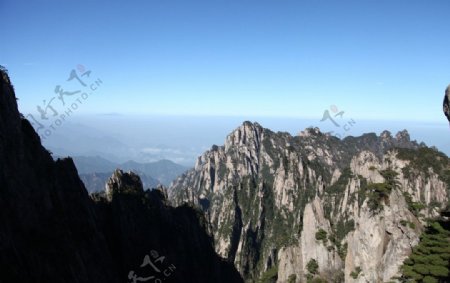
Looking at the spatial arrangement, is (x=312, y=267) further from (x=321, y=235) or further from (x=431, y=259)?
(x=431, y=259)

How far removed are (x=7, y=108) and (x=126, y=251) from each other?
26620 millimetres

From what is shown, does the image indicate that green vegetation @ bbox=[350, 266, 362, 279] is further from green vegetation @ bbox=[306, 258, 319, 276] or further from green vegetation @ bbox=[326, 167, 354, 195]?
green vegetation @ bbox=[326, 167, 354, 195]

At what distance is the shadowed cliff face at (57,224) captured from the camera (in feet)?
102

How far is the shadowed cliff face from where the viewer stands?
102 feet

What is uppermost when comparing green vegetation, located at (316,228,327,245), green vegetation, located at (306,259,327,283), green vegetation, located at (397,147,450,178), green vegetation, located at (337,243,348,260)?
green vegetation, located at (397,147,450,178)

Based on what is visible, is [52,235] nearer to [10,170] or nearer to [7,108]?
[10,170]

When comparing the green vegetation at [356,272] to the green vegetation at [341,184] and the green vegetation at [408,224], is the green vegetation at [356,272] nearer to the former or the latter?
the green vegetation at [408,224]

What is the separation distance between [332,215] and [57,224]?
101m

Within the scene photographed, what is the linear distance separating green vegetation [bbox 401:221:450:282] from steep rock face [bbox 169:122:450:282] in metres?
1.78

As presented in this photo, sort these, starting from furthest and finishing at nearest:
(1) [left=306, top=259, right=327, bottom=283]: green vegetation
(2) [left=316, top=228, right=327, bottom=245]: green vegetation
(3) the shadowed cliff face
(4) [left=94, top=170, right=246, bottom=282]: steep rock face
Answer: (2) [left=316, top=228, right=327, bottom=245]: green vegetation, (1) [left=306, top=259, right=327, bottom=283]: green vegetation, (4) [left=94, top=170, right=246, bottom=282]: steep rock face, (3) the shadowed cliff face

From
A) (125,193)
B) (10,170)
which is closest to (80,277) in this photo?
(10,170)

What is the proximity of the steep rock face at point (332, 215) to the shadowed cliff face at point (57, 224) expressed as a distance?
24.2 meters

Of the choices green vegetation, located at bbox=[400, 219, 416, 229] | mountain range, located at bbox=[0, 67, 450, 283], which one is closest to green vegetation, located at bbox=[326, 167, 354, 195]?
mountain range, located at bbox=[0, 67, 450, 283]

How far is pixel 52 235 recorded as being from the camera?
34969 mm
